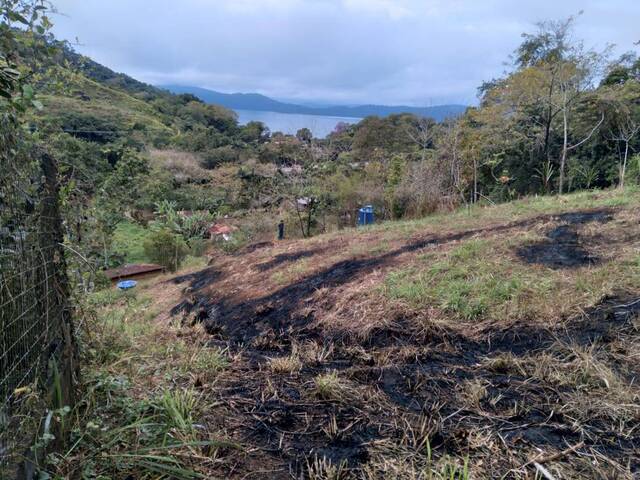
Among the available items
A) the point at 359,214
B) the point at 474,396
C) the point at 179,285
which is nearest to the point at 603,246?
the point at 474,396

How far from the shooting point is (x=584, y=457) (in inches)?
55.7

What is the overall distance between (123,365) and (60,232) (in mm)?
773

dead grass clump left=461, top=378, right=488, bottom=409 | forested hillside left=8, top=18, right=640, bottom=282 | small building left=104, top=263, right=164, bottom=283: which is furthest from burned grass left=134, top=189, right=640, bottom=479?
small building left=104, top=263, right=164, bottom=283

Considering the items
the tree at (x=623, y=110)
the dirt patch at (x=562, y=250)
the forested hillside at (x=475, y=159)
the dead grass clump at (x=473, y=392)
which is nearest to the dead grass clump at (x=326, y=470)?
the dead grass clump at (x=473, y=392)

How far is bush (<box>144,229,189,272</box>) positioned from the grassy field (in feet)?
32.8

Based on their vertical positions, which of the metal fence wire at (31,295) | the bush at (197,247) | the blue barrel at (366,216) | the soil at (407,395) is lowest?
the bush at (197,247)

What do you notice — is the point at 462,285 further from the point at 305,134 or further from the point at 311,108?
the point at 311,108

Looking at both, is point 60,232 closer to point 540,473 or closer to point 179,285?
Answer: point 540,473

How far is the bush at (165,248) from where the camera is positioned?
43.4 ft

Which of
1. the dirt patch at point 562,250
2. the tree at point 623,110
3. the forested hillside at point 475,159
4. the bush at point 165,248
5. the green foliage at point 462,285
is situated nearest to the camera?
the green foliage at point 462,285

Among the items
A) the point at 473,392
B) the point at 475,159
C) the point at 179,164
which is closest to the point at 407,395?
the point at 473,392

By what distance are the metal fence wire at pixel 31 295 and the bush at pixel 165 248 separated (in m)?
12.1

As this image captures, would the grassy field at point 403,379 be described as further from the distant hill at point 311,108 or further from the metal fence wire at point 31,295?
the distant hill at point 311,108

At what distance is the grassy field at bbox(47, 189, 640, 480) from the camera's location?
141cm
